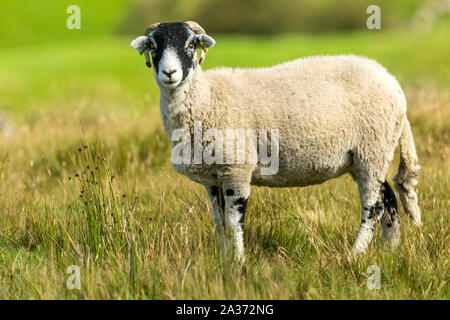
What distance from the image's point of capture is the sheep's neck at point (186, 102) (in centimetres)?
391

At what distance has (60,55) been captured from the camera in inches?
1009

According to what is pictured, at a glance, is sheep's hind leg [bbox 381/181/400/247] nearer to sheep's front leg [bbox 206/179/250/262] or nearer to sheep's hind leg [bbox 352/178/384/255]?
sheep's hind leg [bbox 352/178/384/255]

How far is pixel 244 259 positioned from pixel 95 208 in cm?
119

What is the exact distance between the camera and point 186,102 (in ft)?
12.9

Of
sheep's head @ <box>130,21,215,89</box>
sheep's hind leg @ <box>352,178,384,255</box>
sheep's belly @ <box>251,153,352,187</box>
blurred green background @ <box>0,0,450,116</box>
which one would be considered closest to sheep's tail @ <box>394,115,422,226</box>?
sheep's hind leg @ <box>352,178,384,255</box>

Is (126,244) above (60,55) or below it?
below

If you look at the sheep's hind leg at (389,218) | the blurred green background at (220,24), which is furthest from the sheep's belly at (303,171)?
the blurred green background at (220,24)

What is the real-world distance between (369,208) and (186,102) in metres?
1.57

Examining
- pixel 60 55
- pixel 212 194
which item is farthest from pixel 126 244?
pixel 60 55

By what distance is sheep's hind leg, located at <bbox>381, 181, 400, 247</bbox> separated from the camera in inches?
170

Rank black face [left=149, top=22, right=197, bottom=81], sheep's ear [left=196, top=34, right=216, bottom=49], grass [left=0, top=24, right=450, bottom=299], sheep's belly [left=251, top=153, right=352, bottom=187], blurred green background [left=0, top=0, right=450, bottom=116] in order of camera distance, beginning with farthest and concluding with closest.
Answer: blurred green background [left=0, top=0, right=450, bottom=116] → sheep's belly [left=251, top=153, right=352, bottom=187] → sheep's ear [left=196, top=34, right=216, bottom=49] → black face [left=149, top=22, right=197, bottom=81] → grass [left=0, top=24, right=450, bottom=299]

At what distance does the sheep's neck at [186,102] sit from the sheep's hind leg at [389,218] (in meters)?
1.54

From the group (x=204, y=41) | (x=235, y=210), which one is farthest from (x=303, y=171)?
(x=204, y=41)
